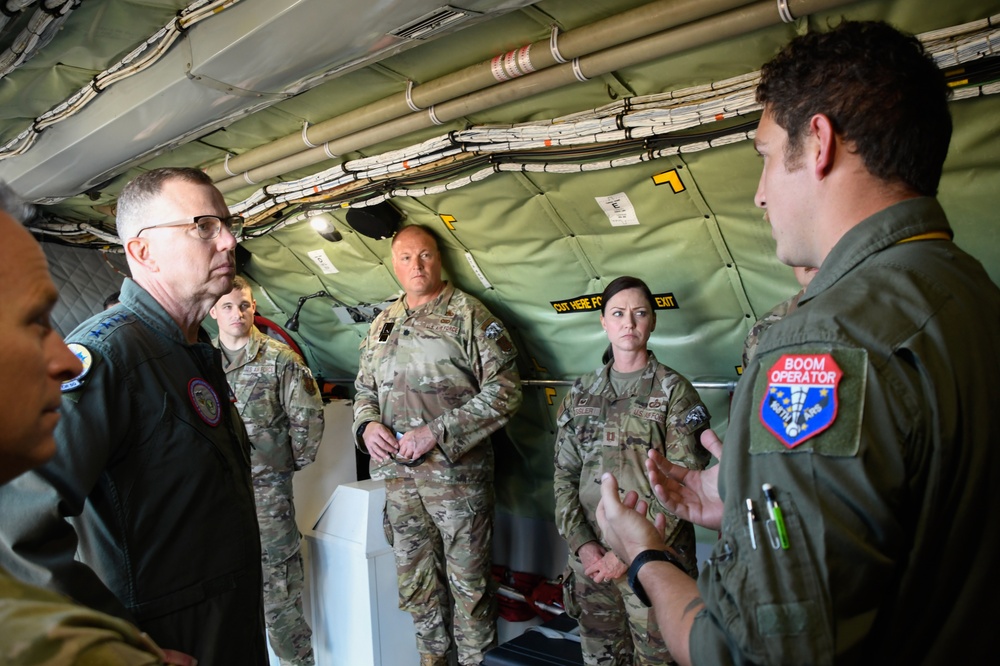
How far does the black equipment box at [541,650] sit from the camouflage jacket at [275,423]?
1.35m

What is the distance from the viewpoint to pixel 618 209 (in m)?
3.23

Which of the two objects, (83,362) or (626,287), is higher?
(626,287)

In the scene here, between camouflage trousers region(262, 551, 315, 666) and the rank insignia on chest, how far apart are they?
353 cm

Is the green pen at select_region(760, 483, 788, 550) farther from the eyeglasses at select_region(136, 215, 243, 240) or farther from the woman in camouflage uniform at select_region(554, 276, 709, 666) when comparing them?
the woman in camouflage uniform at select_region(554, 276, 709, 666)

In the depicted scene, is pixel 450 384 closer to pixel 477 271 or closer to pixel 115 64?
pixel 477 271

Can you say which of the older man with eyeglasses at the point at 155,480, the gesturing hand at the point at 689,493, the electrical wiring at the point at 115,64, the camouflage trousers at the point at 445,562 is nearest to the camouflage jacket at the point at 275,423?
the camouflage trousers at the point at 445,562

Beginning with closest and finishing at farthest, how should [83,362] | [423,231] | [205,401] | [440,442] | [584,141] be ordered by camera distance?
[83,362] < [205,401] < [584,141] < [440,442] < [423,231]

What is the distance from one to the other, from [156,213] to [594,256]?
2080mm

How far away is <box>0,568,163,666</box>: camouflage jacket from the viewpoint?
562 millimetres

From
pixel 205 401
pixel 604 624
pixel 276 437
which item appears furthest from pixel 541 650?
pixel 205 401

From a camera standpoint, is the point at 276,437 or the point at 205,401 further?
the point at 276,437

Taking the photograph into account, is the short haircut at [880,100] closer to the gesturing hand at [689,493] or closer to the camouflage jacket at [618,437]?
the gesturing hand at [689,493]

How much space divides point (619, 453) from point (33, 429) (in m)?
2.51

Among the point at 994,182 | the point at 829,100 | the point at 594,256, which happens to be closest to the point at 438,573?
the point at 594,256
